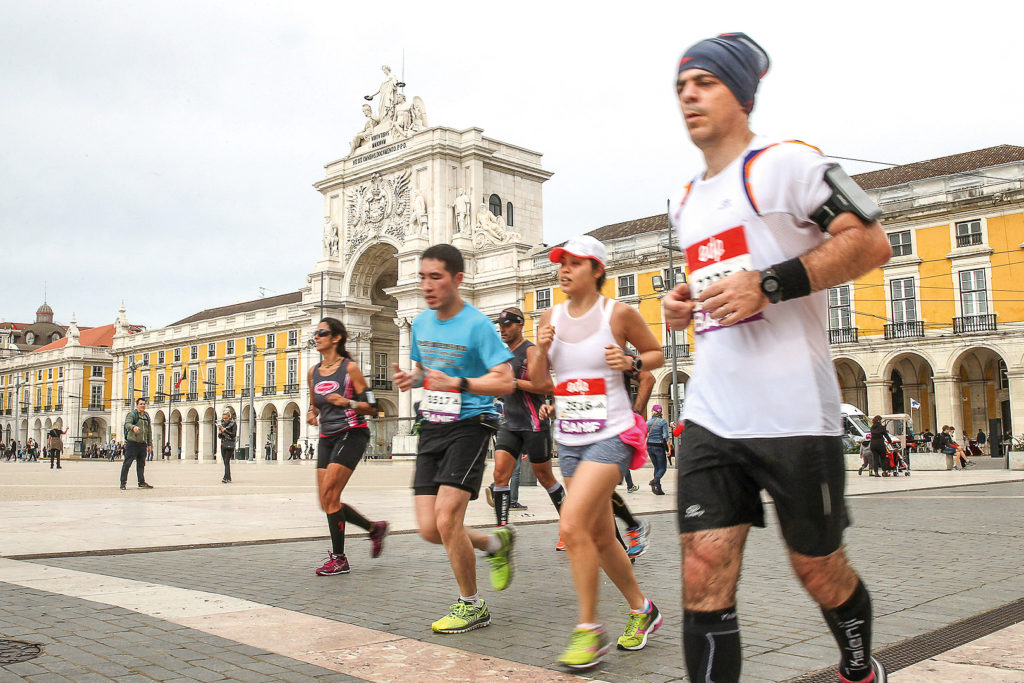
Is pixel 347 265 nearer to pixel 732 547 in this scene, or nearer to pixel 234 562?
Answer: pixel 234 562

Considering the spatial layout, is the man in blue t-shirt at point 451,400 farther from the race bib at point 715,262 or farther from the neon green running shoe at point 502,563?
the race bib at point 715,262

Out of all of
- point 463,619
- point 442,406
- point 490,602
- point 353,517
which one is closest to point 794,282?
point 463,619

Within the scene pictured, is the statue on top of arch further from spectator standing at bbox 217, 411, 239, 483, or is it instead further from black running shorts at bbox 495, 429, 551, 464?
black running shorts at bbox 495, 429, 551, 464

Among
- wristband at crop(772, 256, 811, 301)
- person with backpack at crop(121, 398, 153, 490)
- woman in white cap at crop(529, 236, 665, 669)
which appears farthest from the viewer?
person with backpack at crop(121, 398, 153, 490)

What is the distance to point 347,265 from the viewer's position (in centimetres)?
5584

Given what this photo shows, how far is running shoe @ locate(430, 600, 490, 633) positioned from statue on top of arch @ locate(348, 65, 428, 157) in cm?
5009

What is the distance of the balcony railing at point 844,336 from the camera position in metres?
37.2

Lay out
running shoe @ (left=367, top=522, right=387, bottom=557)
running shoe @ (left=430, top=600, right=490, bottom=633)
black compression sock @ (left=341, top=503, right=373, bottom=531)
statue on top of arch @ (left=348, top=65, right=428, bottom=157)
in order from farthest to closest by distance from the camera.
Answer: statue on top of arch @ (left=348, top=65, right=428, bottom=157) → running shoe @ (left=367, top=522, right=387, bottom=557) → black compression sock @ (left=341, top=503, right=373, bottom=531) → running shoe @ (left=430, top=600, right=490, bottom=633)

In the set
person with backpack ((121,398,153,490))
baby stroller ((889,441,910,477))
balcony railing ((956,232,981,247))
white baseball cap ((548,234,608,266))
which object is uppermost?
balcony railing ((956,232,981,247))

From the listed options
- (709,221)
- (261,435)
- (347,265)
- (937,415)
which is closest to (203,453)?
(261,435)

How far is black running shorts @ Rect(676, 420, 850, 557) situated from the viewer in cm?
228

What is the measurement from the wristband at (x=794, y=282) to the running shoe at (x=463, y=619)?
8.61 feet

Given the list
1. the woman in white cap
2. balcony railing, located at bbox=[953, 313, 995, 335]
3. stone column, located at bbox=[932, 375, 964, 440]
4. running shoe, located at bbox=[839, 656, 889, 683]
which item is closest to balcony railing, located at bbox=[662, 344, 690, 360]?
stone column, located at bbox=[932, 375, 964, 440]

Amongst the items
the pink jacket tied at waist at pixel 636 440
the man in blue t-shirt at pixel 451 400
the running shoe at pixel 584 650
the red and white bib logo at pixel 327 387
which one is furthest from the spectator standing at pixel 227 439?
the running shoe at pixel 584 650
